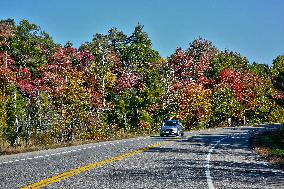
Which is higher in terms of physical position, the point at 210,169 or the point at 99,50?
the point at 99,50

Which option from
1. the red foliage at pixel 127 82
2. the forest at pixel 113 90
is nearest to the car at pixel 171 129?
the forest at pixel 113 90

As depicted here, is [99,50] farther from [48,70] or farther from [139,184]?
[139,184]

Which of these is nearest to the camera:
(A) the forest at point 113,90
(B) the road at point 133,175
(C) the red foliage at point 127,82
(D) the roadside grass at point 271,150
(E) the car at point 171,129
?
(B) the road at point 133,175

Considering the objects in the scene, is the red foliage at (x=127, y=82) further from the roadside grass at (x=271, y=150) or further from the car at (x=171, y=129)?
the roadside grass at (x=271, y=150)

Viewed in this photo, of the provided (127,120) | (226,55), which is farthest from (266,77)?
(127,120)

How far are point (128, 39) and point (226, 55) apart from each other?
24.9 m

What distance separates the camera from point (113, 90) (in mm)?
63125

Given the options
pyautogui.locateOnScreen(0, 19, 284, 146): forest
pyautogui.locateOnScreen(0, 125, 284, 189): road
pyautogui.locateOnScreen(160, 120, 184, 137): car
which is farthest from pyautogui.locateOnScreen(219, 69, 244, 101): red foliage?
pyautogui.locateOnScreen(0, 125, 284, 189): road

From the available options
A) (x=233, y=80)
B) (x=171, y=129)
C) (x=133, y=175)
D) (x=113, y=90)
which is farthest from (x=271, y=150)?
(x=233, y=80)

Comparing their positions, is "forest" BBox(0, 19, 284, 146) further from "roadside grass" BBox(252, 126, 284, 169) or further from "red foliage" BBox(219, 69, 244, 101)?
"roadside grass" BBox(252, 126, 284, 169)

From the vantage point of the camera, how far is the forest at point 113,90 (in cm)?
3966

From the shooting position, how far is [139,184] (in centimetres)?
1057

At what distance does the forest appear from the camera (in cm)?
3966

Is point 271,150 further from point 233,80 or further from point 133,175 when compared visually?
point 233,80
